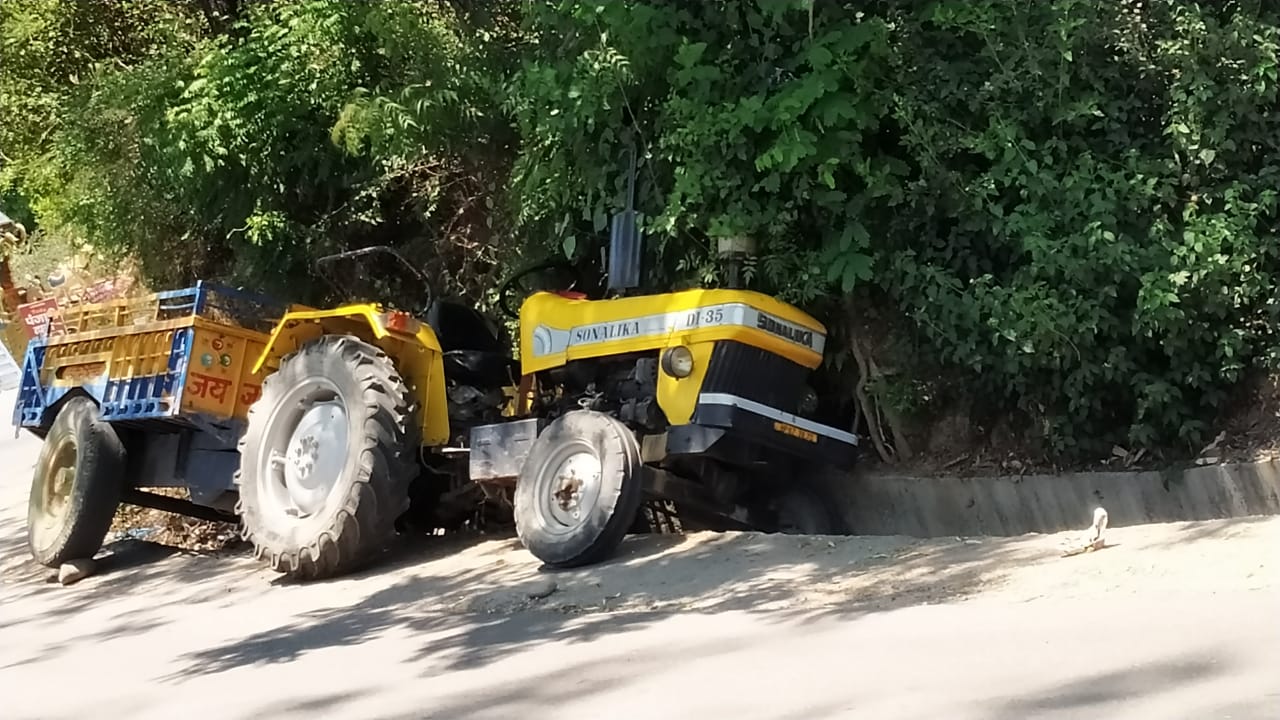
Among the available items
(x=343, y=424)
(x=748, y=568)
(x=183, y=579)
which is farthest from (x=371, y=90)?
(x=748, y=568)

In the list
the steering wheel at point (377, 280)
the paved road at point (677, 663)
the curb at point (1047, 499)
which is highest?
the steering wheel at point (377, 280)

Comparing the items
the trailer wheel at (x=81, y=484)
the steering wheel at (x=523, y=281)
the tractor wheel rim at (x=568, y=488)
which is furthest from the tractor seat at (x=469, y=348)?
the trailer wheel at (x=81, y=484)

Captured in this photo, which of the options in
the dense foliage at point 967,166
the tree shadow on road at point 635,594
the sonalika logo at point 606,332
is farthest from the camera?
the sonalika logo at point 606,332

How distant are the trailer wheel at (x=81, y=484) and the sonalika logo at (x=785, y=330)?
4.68 m

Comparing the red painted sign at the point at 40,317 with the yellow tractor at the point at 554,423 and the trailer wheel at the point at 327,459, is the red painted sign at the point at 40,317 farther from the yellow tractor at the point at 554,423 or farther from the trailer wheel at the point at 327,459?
the trailer wheel at the point at 327,459

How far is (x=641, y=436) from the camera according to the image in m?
6.67

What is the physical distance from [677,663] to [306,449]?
366cm

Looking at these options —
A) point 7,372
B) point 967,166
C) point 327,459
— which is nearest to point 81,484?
point 7,372

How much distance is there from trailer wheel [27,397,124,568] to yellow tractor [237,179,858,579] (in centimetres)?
150

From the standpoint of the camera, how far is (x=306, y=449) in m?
7.40

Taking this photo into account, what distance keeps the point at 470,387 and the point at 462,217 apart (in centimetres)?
259

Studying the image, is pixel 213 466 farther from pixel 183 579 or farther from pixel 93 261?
pixel 93 261

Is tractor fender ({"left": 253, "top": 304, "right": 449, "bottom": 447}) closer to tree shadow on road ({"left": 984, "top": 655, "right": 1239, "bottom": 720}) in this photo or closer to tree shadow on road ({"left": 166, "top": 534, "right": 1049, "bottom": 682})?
tree shadow on road ({"left": 166, "top": 534, "right": 1049, "bottom": 682})

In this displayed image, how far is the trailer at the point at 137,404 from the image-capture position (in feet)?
26.2
